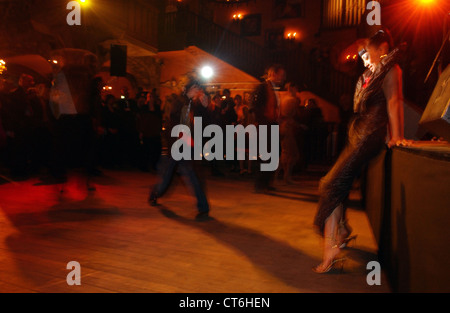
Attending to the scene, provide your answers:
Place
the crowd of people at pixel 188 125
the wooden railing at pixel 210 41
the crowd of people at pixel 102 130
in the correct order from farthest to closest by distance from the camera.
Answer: the wooden railing at pixel 210 41, the crowd of people at pixel 102 130, the crowd of people at pixel 188 125

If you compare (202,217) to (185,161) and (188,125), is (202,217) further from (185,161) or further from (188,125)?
(188,125)

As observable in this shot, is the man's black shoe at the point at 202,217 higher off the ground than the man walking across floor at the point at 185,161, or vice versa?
the man walking across floor at the point at 185,161

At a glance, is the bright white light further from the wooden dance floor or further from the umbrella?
the wooden dance floor

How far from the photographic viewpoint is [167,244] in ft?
12.4

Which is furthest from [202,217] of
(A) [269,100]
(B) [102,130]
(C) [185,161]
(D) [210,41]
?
(D) [210,41]

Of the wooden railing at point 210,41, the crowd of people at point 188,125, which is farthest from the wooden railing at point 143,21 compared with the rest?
the crowd of people at point 188,125

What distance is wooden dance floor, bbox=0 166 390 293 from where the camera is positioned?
284cm

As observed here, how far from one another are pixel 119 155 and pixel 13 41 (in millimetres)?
5283

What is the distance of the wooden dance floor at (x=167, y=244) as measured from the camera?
2840 millimetres

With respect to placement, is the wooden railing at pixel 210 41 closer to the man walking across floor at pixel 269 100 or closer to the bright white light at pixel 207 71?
the bright white light at pixel 207 71

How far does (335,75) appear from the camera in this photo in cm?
1580

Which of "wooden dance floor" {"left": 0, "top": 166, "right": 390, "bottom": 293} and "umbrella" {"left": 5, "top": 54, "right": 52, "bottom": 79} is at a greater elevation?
"umbrella" {"left": 5, "top": 54, "right": 52, "bottom": 79}

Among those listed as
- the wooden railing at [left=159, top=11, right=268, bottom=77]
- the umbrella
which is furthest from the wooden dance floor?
the wooden railing at [left=159, top=11, right=268, bottom=77]

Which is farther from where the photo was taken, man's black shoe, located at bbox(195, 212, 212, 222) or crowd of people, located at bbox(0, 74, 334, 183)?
crowd of people, located at bbox(0, 74, 334, 183)
